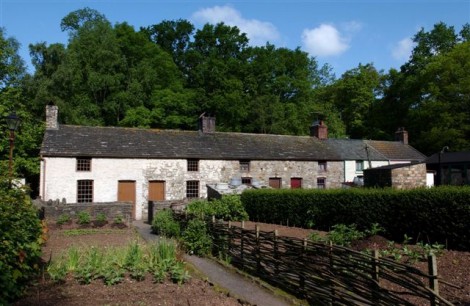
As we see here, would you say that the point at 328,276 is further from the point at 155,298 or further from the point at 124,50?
the point at 124,50

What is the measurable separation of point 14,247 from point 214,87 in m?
42.9

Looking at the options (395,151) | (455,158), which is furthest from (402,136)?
(455,158)

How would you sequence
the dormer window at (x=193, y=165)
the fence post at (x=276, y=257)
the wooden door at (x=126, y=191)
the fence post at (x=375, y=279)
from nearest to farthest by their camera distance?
the fence post at (x=375, y=279) < the fence post at (x=276, y=257) < the wooden door at (x=126, y=191) < the dormer window at (x=193, y=165)

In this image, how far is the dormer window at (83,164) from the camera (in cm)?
2745

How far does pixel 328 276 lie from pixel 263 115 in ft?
133

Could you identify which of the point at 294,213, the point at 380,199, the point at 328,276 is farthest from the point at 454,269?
the point at 294,213

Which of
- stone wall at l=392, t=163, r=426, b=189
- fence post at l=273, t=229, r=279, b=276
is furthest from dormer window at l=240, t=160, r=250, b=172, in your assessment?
fence post at l=273, t=229, r=279, b=276

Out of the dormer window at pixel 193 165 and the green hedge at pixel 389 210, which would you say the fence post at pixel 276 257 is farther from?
the dormer window at pixel 193 165

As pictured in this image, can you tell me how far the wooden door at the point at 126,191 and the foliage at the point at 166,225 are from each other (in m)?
10.1

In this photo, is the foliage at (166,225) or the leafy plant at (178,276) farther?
the foliage at (166,225)

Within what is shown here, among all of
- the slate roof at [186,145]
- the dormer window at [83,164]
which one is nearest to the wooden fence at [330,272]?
the dormer window at [83,164]

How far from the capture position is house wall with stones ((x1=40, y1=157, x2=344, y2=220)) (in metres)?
26.7

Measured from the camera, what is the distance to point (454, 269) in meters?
9.07

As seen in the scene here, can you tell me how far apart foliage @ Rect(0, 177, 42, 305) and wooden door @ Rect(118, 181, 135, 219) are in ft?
64.6
